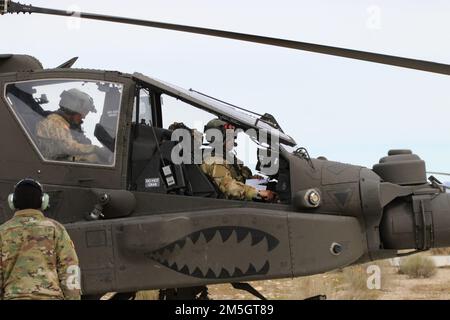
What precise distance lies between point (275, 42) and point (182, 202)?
6.34 feet

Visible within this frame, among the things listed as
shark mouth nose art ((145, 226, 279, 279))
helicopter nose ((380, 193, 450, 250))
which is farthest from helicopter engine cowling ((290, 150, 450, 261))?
shark mouth nose art ((145, 226, 279, 279))

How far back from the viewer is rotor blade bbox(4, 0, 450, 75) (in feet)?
19.2

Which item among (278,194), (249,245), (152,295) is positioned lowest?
(152,295)

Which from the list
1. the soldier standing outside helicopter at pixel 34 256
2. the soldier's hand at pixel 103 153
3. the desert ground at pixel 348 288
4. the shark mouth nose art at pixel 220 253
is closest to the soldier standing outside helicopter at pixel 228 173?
the shark mouth nose art at pixel 220 253

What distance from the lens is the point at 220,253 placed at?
7090 millimetres

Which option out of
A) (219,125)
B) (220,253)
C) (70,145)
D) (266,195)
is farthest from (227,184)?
(70,145)

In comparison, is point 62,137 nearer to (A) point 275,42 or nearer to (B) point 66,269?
(A) point 275,42

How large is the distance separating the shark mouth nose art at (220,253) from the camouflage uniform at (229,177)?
0.59 meters

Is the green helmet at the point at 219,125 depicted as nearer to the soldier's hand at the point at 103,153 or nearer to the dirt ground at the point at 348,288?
the soldier's hand at the point at 103,153

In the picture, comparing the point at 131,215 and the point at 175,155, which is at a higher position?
the point at 175,155
